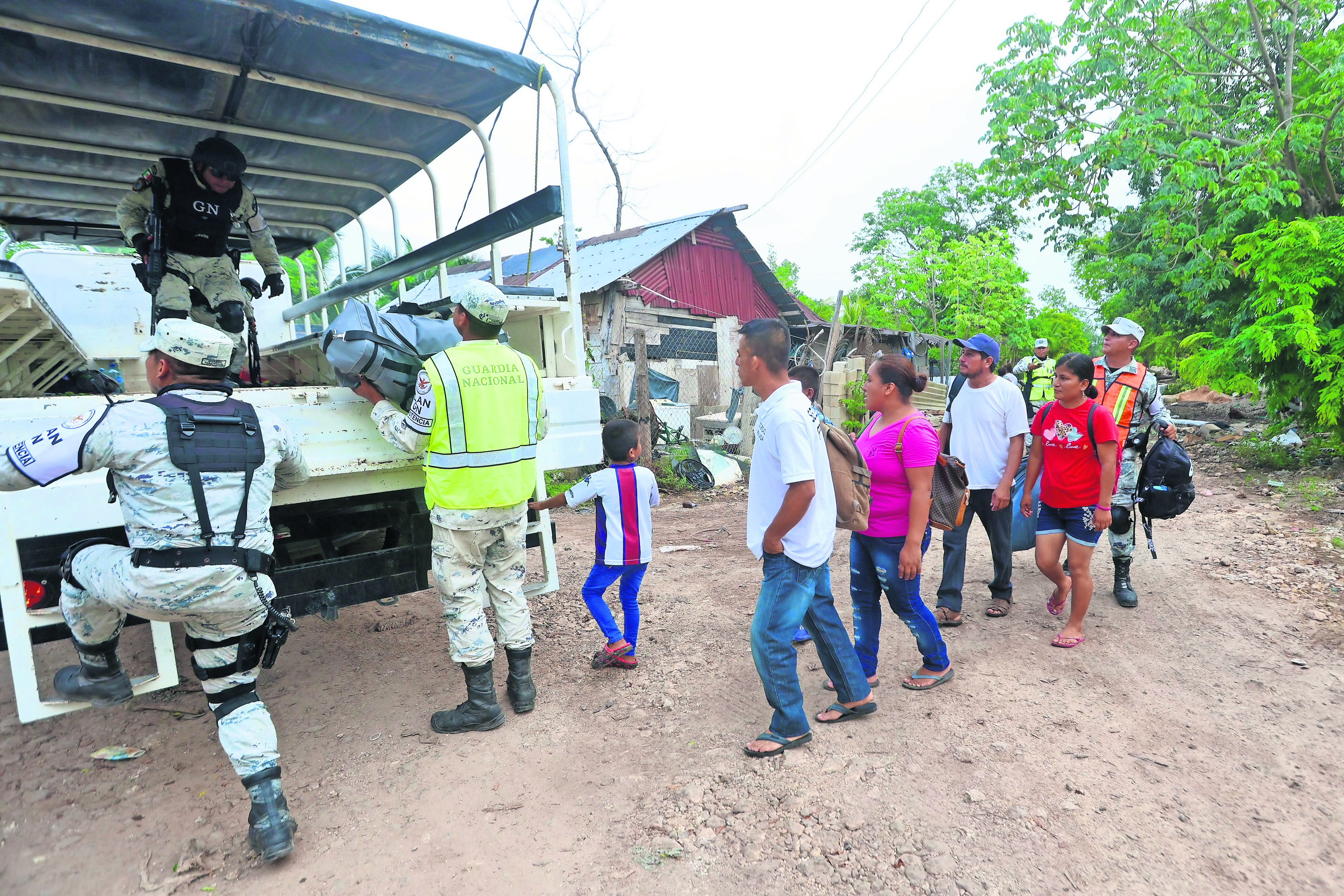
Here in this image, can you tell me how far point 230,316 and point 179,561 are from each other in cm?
253

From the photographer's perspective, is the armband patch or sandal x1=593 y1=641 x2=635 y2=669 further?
sandal x1=593 y1=641 x2=635 y2=669

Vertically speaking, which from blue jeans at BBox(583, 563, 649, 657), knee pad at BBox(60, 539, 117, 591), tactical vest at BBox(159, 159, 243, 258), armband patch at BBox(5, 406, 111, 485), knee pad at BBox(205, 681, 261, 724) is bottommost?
blue jeans at BBox(583, 563, 649, 657)

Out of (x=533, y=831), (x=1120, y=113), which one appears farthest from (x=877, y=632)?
(x=1120, y=113)

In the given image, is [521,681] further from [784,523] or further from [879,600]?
[879,600]

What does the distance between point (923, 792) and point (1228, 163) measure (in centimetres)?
1061

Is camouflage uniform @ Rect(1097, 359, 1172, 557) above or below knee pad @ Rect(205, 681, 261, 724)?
above

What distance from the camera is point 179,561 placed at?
219 cm

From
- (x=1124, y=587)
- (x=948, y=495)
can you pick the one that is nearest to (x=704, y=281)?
(x=1124, y=587)

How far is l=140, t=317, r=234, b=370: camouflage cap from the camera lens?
225 cm

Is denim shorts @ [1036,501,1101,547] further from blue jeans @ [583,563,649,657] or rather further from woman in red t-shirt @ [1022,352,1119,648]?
blue jeans @ [583,563,649,657]

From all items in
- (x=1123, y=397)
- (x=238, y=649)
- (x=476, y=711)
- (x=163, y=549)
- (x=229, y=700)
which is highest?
(x=1123, y=397)

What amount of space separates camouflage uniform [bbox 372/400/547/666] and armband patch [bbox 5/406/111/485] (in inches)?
39.4

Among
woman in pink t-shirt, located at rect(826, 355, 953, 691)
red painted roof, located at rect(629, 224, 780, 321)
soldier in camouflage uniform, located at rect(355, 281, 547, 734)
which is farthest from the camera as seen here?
red painted roof, located at rect(629, 224, 780, 321)

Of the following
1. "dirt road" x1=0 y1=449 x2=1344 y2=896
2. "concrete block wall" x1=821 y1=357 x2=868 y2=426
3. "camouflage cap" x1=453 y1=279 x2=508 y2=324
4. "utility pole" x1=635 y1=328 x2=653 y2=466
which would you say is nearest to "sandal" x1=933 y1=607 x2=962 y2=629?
"dirt road" x1=0 y1=449 x2=1344 y2=896
